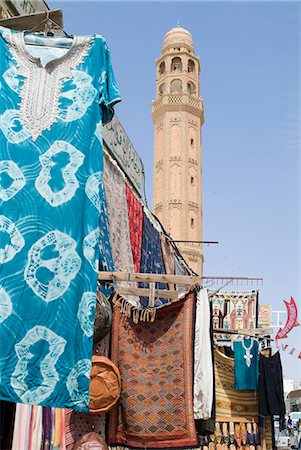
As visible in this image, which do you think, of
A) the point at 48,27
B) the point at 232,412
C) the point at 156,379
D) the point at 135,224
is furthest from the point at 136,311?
the point at 232,412

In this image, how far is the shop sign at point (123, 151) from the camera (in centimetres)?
561

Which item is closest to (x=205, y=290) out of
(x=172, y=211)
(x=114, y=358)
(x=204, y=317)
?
(x=204, y=317)

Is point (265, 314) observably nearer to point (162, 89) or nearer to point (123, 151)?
point (123, 151)

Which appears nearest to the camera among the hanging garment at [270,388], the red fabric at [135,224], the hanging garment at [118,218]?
the hanging garment at [118,218]

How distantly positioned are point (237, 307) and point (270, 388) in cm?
827

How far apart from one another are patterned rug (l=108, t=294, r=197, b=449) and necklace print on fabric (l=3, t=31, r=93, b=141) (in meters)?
1.69

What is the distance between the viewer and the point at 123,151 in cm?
604

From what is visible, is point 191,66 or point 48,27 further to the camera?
point 191,66

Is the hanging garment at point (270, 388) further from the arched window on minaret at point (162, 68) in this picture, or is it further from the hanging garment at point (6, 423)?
the arched window on minaret at point (162, 68)

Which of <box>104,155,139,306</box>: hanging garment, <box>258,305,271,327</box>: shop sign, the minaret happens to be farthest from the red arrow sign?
<box>104,155,139,306</box>: hanging garment

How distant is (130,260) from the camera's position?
18.8ft

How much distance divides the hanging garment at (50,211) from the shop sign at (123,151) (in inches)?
75.2

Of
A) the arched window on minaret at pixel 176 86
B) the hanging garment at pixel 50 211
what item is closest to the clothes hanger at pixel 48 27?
the hanging garment at pixel 50 211

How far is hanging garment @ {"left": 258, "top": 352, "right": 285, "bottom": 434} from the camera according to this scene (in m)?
6.83
